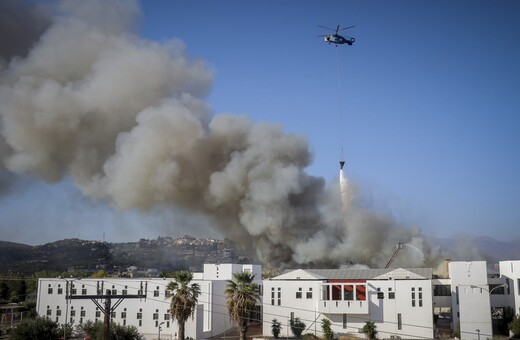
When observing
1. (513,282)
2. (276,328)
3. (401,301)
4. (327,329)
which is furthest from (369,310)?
(513,282)

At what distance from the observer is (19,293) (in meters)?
76.0

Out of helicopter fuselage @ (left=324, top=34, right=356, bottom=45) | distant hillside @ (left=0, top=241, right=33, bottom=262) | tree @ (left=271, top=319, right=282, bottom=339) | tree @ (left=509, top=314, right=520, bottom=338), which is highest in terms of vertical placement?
helicopter fuselage @ (left=324, top=34, right=356, bottom=45)

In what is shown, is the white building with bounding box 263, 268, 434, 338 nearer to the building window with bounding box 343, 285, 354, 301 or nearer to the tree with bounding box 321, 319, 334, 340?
the building window with bounding box 343, 285, 354, 301

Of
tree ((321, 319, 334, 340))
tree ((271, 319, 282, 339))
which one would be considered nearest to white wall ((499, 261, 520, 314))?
tree ((321, 319, 334, 340))

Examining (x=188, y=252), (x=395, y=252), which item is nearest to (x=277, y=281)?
(x=395, y=252)

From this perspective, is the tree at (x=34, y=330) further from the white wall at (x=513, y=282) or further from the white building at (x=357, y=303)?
the white wall at (x=513, y=282)

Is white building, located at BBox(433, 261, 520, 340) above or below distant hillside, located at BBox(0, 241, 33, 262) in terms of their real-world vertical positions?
below

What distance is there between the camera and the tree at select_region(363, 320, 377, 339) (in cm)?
4412

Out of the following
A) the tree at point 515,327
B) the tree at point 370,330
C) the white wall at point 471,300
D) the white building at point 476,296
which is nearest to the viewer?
the tree at point 515,327

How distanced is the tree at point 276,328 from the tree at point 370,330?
7.16 meters

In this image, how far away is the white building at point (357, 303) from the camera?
44.8m

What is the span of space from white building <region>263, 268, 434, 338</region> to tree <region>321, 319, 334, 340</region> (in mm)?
810

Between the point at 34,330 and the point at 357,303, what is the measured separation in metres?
24.9

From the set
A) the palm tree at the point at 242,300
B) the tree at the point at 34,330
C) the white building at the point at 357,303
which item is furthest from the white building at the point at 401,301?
the tree at the point at 34,330
